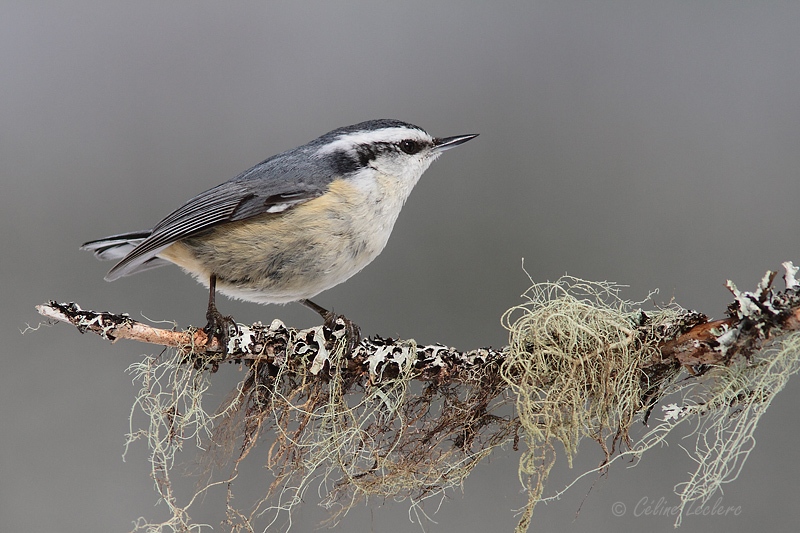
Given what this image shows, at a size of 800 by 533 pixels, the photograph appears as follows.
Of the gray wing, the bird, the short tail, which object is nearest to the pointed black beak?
the bird

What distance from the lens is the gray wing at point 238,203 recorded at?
5.84ft

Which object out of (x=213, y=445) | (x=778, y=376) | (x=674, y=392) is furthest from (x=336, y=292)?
(x=778, y=376)

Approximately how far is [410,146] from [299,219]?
393 millimetres

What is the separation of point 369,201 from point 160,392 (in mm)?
688

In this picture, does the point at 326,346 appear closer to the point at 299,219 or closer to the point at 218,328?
the point at 218,328

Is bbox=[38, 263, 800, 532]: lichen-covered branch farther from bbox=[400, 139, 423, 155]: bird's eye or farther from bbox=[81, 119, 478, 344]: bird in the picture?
bbox=[400, 139, 423, 155]: bird's eye

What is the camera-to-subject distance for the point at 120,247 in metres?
2.05

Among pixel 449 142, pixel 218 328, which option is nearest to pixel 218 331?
pixel 218 328

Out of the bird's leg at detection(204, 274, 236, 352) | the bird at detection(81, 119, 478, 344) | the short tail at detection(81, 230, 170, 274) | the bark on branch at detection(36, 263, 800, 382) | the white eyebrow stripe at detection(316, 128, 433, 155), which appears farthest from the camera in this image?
the short tail at detection(81, 230, 170, 274)

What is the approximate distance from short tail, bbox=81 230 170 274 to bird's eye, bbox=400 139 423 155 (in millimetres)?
765

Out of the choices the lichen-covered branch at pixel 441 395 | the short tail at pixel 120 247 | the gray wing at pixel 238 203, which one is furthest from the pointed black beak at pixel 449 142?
the short tail at pixel 120 247

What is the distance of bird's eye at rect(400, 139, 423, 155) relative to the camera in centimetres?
189

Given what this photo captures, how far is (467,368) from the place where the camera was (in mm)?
1472

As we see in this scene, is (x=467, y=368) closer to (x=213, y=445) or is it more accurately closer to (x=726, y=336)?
(x=726, y=336)
